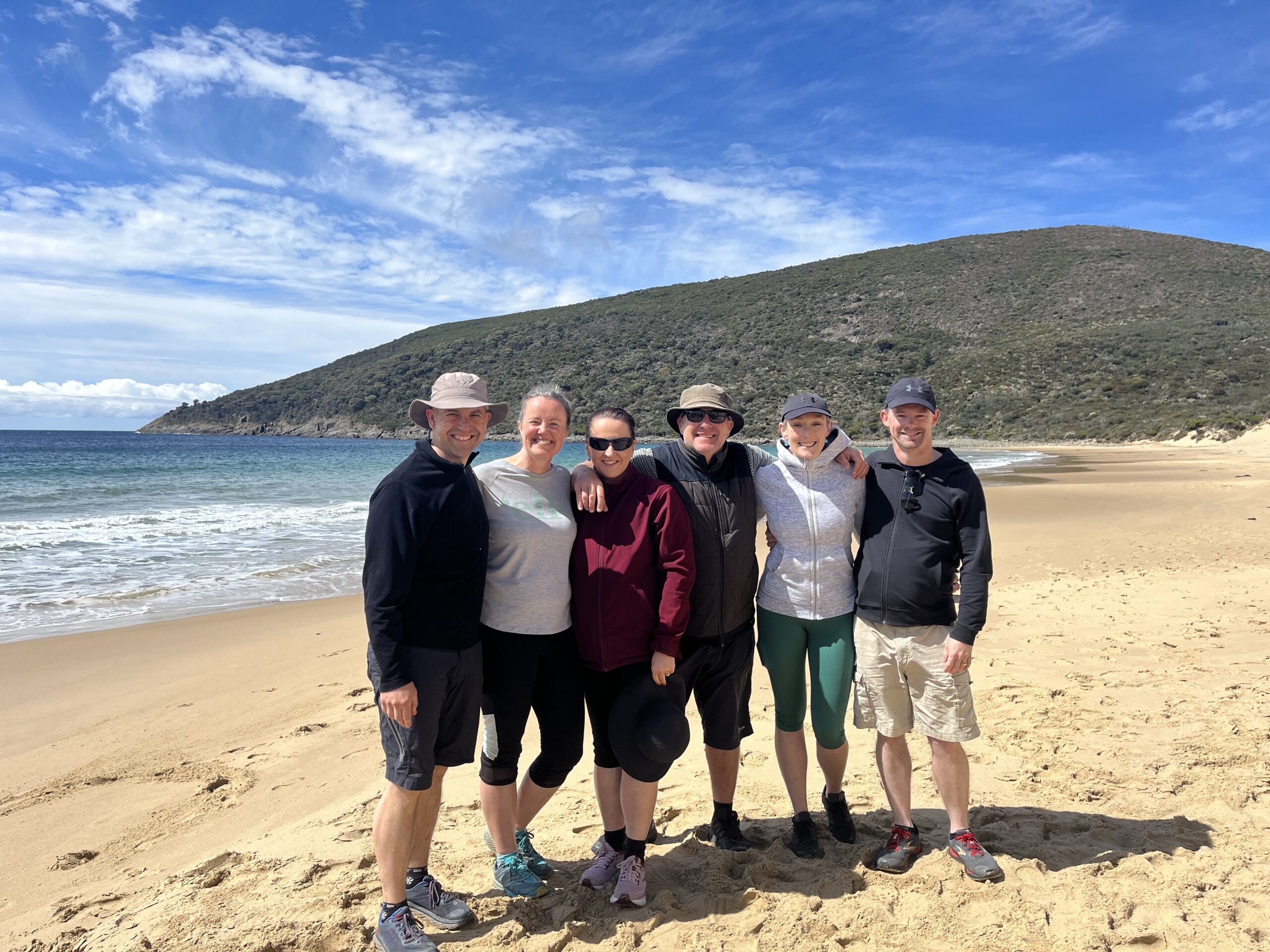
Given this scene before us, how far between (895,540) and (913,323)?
62798 mm

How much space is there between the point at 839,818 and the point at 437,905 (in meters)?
1.80

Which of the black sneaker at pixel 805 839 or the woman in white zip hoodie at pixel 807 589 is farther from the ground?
the woman in white zip hoodie at pixel 807 589

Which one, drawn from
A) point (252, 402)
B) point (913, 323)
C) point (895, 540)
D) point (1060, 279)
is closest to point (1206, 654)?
point (895, 540)

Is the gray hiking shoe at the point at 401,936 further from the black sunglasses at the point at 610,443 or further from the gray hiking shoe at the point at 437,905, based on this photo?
the black sunglasses at the point at 610,443

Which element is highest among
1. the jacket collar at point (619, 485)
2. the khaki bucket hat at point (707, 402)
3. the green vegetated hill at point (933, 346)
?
the green vegetated hill at point (933, 346)

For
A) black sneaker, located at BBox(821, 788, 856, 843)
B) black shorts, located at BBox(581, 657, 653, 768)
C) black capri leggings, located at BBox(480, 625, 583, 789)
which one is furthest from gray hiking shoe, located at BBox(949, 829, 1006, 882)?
black capri leggings, located at BBox(480, 625, 583, 789)

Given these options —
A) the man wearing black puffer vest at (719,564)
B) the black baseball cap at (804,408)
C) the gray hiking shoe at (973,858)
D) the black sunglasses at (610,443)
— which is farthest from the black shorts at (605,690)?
the gray hiking shoe at (973,858)

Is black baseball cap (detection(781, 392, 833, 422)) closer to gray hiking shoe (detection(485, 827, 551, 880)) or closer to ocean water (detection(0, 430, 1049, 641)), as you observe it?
gray hiking shoe (detection(485, 827, 551, 880))

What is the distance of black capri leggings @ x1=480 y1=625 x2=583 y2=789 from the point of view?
9.25ft

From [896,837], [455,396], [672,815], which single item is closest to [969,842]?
[896,837]

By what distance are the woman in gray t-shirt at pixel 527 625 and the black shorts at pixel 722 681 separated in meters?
0.51

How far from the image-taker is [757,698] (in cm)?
524

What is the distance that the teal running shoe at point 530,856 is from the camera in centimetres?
306

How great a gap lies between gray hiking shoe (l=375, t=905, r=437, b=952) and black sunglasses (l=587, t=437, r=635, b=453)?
6.00 ft
